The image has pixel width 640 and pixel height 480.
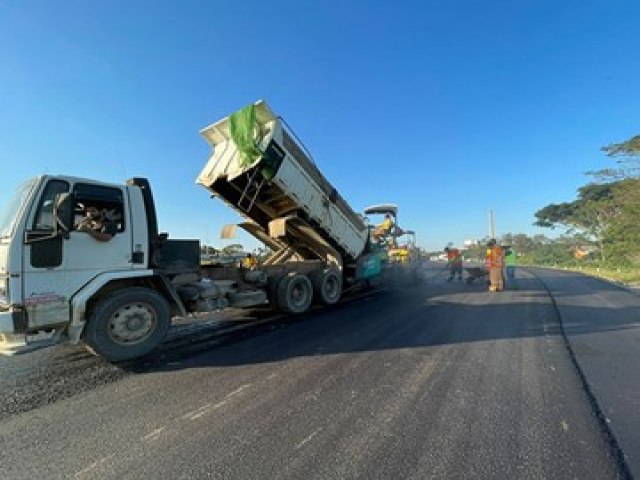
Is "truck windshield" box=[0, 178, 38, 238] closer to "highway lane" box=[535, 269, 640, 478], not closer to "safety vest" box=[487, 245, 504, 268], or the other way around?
"highway lane" box=[535, 269, 640, 478]

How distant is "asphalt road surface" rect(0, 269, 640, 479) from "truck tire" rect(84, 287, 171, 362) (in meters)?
0.23

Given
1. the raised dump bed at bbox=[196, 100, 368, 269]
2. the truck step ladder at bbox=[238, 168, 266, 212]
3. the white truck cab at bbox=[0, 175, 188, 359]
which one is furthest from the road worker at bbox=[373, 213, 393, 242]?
the white truck cab at bbox=[0, 175, 188, 359]

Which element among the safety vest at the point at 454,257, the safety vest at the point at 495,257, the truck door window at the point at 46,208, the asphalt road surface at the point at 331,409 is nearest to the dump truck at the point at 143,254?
the truck door window at the point at 46,208

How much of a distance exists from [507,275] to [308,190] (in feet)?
31.9

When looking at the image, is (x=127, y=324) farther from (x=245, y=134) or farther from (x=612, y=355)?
(x=612, y=355)

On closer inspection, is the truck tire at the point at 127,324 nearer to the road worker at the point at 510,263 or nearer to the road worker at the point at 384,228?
the road worker at the point at 384,228

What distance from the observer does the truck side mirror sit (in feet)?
16.0

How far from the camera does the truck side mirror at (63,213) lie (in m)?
4.88

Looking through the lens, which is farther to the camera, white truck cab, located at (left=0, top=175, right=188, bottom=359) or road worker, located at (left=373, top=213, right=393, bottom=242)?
road worker, located at (left=373, top=213, right=393, bottom=242)

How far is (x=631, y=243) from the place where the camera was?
23312 mm

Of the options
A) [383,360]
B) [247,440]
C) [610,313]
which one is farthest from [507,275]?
[247,440]

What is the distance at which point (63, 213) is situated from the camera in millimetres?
4926

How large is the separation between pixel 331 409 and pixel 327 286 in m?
6.35

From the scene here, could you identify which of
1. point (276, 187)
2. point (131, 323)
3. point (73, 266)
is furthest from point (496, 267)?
point (73, 266)
